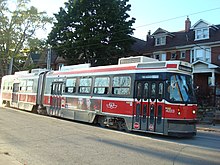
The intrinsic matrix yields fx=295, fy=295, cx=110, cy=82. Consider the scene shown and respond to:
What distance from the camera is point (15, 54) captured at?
1887 inches

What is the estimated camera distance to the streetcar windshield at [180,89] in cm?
1270

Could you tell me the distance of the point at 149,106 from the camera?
514 inches

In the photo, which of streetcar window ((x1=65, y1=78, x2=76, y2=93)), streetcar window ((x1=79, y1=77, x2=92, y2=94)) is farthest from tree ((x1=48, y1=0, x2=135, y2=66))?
streetcar window ((x1=79, y1=77, x2=92, y2=94))

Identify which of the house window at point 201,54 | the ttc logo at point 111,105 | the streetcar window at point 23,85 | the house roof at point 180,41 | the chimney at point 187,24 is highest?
the chimney at point 187,24

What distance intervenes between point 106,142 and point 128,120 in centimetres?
309

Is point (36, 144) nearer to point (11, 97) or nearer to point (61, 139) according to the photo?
point (61, 139)

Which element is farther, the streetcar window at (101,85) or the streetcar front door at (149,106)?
the streetcar window at (101,85)

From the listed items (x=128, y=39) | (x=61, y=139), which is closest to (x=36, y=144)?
(x=61, y=139)

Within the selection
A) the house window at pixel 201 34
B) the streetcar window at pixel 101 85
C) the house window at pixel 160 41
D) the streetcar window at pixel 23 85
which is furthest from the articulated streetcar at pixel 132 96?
the house window at pixel 160 41

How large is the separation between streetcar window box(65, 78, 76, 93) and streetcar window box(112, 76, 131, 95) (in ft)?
13.3

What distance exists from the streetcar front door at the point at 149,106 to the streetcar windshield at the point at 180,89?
0.39 metres

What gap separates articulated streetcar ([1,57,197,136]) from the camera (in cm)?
1262

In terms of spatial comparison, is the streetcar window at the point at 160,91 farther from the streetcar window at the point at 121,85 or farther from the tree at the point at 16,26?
the tree at the point at 16,26

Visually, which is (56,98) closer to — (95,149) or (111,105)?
(111,105)
